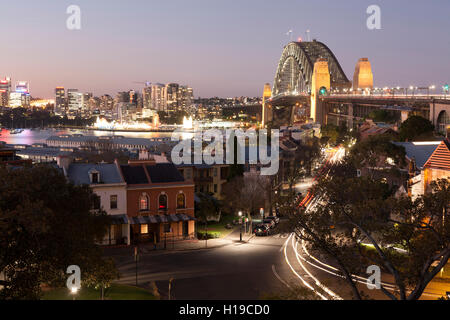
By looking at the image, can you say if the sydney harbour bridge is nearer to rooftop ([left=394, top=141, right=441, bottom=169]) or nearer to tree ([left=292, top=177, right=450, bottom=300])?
rooftop ([left=394, top=141, right=441, bottom=169])

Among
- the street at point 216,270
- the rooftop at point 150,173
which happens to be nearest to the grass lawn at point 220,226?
the street at point 216,270

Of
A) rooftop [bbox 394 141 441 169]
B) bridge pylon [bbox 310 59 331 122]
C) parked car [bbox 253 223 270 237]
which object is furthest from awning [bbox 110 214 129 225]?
bridge pylon [bbox 310 59 331 122]

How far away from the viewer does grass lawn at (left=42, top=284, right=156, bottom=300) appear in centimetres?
1924

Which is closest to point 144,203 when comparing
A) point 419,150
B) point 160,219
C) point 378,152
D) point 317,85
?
point 160,219

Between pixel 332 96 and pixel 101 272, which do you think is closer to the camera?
pixel 101 272

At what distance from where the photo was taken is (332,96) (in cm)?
10119

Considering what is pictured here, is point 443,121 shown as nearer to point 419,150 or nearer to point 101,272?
point 419,150

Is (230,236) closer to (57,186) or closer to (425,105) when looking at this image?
(57,186)

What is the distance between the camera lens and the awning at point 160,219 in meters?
30.4

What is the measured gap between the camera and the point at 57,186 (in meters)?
14.1

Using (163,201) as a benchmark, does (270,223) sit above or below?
below

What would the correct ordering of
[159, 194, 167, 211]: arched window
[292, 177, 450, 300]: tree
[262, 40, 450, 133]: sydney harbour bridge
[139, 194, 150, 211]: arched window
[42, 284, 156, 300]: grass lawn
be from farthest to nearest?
[262, 40, 450, 133]: sydney harbour bridge, [159, 194, 167, 211]: arched window, [139, 194, 150, 211]: arched window, [42, 284, 156, 300]: grass lawn, [292, 177, 450, 300]: tree

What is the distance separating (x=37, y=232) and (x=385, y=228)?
28.2 feet
